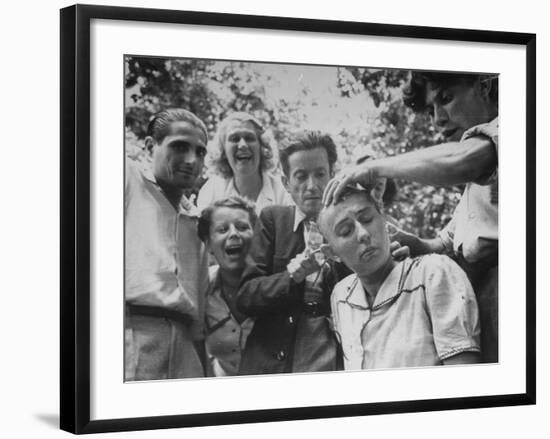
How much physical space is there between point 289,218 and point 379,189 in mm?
295

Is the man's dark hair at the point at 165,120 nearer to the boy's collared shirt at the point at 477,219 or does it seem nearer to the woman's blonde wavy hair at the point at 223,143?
the woman's blonde wavy hair at the point at 223,143

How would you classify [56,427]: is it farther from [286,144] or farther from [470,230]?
[470,230]

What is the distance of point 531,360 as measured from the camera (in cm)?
436

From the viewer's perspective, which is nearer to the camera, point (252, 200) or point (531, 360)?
point (252, 200)

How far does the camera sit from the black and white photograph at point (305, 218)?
12.7 feet

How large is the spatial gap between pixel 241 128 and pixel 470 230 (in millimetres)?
788

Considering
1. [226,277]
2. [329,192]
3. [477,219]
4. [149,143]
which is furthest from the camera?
[477,219]

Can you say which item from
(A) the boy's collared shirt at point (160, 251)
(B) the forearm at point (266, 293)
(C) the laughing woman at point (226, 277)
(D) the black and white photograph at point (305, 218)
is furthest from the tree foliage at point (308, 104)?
(B) the forearm at point (266, 293)

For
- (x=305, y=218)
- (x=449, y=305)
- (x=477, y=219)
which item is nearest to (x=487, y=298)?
(x=449, y=305)

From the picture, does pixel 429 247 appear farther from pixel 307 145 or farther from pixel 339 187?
pixel 307 145

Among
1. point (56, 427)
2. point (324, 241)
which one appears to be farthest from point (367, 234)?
point (56, 427)

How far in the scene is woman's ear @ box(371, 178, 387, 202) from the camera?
4133 millimetres

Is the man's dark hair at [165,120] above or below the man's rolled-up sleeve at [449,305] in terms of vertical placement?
above

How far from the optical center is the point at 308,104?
4.04 metres
